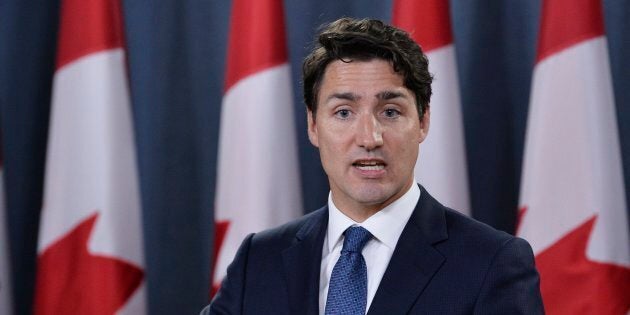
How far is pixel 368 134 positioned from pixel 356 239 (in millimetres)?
182

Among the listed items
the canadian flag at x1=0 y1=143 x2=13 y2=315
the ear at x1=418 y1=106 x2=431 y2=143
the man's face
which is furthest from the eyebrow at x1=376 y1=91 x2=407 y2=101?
the canadian flag at x1=0 y1=143 x2=13 y2=315

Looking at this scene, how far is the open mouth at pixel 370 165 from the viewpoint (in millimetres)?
1499

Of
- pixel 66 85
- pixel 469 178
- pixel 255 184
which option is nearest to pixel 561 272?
pixel 469 178

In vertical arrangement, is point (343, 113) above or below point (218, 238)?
above

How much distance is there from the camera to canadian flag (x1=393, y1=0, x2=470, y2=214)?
249cm

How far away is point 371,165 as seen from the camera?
1503 mm

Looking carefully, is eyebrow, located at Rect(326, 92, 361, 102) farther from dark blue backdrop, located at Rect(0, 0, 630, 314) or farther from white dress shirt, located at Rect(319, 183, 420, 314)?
dark blue backdrop, located at Rect(0, 0, 630, 314)

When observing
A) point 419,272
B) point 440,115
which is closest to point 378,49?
point 419,272

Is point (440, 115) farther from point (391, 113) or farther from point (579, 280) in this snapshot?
point (391, 113)

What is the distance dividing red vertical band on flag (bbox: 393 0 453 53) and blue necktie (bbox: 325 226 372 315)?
1.08 m

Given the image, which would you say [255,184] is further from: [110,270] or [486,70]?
[486,70]

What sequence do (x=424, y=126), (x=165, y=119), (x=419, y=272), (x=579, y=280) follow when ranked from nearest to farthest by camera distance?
(x=419, y=272) → (x=424, y=126) → (x=579, y=280) → (x=165, y=119)

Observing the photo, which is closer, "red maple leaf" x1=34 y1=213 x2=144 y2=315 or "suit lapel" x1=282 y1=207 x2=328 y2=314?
"suit lapel" x1=282 y1=207 x2=328 y2=314

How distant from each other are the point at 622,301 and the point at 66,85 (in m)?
1.65
